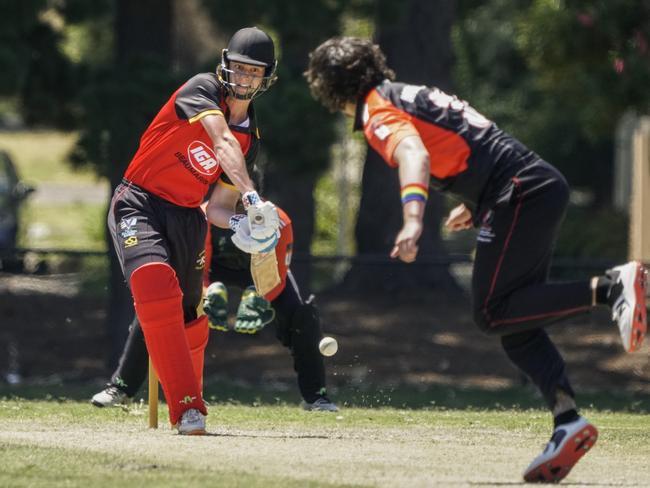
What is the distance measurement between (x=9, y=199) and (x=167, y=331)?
12974 mm

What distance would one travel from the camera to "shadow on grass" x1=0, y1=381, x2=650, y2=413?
11.0 meters

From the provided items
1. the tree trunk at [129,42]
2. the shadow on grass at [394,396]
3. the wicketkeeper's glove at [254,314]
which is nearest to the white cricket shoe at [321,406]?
the wicketkeeper's glove at [254,314]

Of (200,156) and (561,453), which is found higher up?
(200,156)

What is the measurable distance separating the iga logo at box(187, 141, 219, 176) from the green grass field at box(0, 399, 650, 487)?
1321mm

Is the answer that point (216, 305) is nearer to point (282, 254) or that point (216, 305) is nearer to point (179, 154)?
point (282, 254)

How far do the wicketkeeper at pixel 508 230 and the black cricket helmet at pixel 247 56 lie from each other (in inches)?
30.7

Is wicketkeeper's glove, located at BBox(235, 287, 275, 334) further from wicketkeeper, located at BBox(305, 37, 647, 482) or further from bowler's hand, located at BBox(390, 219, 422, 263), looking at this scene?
bowler's hand, located at BBox(390, 219, 422, 263)

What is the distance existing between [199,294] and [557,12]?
9167 mm

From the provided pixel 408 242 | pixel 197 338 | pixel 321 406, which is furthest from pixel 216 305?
pixel 408 242

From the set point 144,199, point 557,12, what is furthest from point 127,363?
point 557,12

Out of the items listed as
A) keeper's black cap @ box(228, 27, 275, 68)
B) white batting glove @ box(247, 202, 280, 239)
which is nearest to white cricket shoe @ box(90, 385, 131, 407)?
white batting glove @ box(247, 202, 280, 239)

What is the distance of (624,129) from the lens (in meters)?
26.2

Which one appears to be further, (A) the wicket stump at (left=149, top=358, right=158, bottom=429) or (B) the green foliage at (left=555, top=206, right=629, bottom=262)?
(B) the green foliage at (left=555, top=206, right=629, bottom=262)

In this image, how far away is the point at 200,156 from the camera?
7.09 m
